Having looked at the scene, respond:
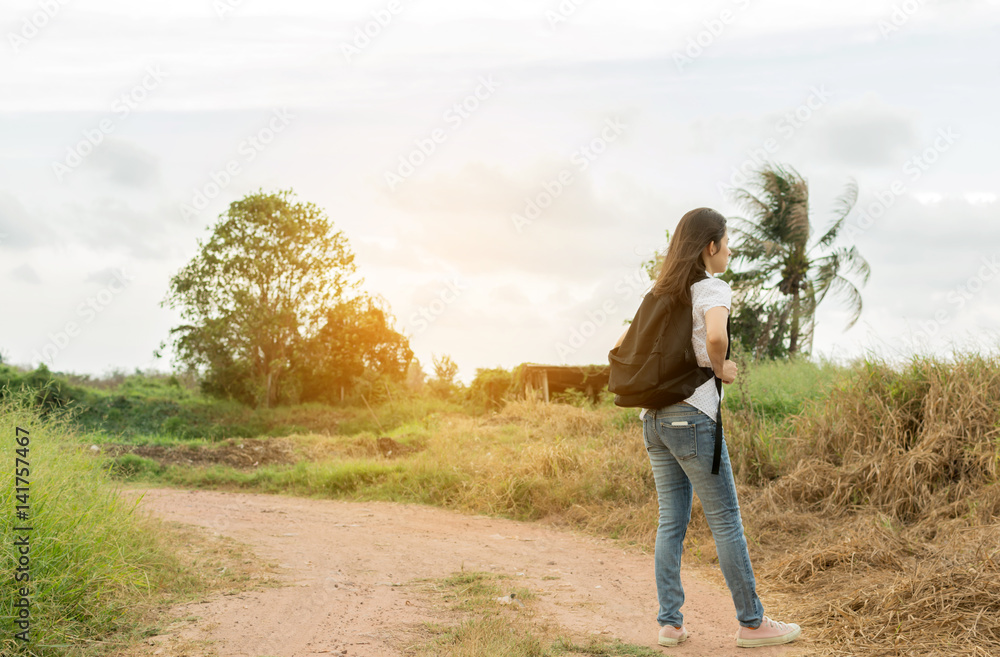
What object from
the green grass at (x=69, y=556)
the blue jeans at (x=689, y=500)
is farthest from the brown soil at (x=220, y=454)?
the blue jeans at (x=689, y=500)

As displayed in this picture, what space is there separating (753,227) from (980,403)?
2360cm

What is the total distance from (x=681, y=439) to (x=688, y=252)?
0.93 meters

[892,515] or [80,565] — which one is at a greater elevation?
[80,565]

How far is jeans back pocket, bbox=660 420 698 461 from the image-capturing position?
3.64 meters

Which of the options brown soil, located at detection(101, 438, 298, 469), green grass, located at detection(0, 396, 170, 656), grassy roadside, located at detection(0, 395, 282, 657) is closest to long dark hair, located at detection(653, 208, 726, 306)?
grassy roadside, located at detection(0, 395, 282, 657)

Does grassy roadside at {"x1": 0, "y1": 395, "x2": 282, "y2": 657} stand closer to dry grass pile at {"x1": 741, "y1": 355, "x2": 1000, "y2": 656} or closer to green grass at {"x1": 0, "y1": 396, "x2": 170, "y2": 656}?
green grass at {"x1": 0, "y1": 396, "x2": 170, "y2": 656}

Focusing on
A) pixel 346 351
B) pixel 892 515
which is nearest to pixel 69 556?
pixel 892 515

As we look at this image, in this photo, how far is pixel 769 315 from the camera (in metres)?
27.9

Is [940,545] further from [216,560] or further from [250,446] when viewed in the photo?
[250,446]

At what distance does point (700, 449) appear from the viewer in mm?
3643

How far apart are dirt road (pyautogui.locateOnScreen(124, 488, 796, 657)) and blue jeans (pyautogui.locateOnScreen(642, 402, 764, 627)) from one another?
292mm

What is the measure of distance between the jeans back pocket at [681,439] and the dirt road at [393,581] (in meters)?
1.10

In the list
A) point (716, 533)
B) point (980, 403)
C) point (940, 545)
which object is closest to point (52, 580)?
point (716, 533)

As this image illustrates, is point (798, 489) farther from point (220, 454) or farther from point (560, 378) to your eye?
point (560, 378)
